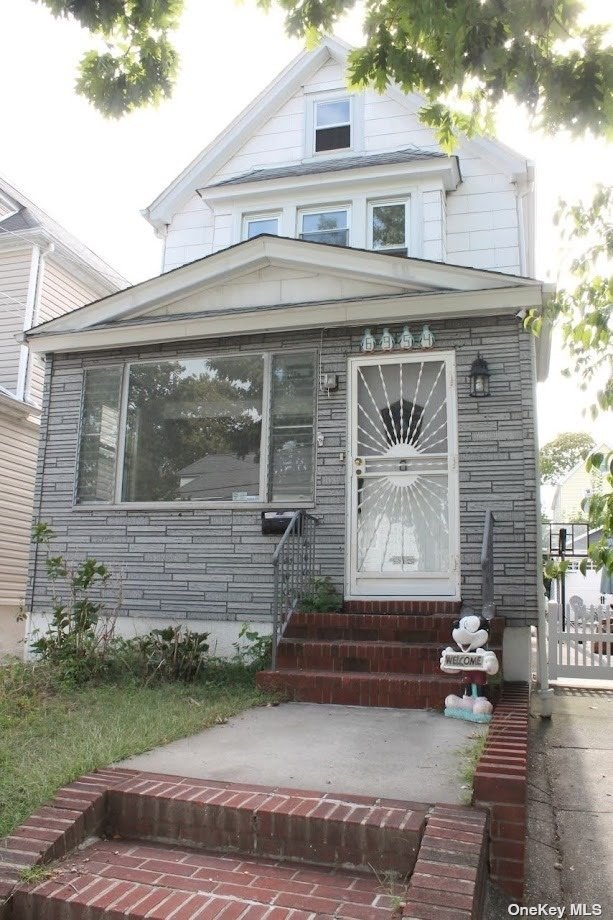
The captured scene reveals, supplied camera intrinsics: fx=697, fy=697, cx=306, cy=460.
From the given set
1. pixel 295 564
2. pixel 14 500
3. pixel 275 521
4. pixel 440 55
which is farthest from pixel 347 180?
pixel 14 500

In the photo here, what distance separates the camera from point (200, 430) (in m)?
7.36

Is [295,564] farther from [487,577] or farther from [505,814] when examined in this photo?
[505,814]

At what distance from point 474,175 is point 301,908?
860 centimetres

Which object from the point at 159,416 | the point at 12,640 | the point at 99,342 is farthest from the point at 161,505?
the point at 12,640

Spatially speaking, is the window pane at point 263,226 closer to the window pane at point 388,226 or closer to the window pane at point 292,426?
the window pane at point 388,226

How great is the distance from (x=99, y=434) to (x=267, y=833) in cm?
557

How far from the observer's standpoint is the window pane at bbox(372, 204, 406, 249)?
8.73 m

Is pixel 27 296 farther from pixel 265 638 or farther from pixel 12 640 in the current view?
pixel 265 638

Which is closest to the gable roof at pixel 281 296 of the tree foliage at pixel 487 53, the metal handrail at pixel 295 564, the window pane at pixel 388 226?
the metal handrail at pixel 295 564

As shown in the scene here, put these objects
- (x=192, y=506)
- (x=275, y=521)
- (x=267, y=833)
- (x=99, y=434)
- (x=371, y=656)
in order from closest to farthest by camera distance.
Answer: (x=267, y=833)
(x=371, y=656)
(x=275, y=521)
(x=192, y=506)
(x=99, y=434)

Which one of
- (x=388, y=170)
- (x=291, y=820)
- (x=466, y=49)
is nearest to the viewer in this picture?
(x=291, y=820)

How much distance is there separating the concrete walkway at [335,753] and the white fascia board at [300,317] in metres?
3.64

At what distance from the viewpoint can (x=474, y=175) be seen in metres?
8.88

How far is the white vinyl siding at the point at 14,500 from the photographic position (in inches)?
461
